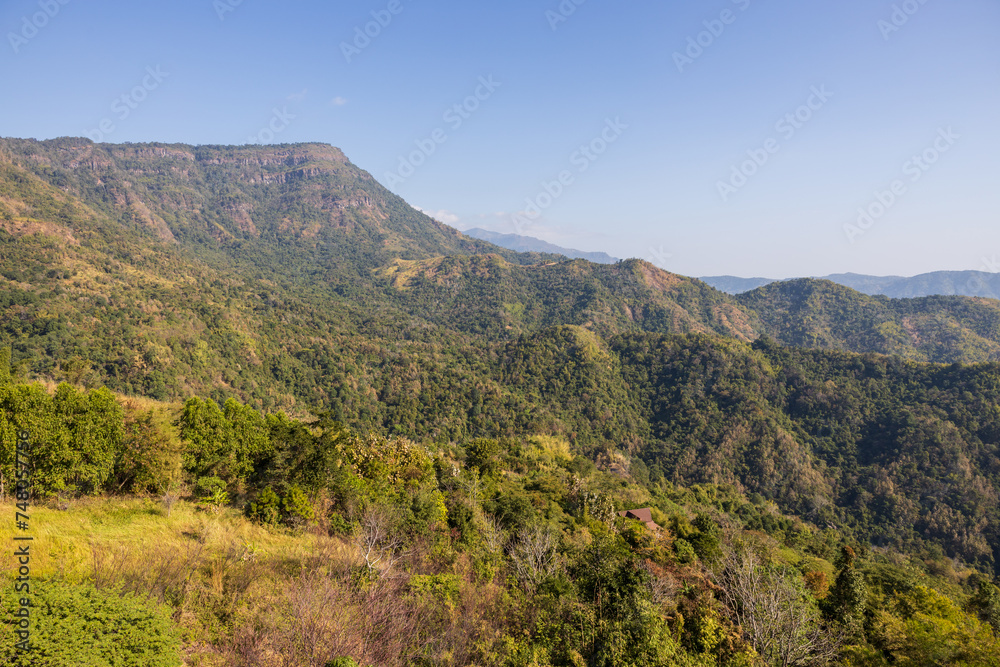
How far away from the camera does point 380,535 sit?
16734mm

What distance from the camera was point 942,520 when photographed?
79.8 meters

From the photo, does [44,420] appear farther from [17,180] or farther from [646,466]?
[17,180]

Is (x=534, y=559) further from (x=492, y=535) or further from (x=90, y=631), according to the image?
(x=90, y=631)

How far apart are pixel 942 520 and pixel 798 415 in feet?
142

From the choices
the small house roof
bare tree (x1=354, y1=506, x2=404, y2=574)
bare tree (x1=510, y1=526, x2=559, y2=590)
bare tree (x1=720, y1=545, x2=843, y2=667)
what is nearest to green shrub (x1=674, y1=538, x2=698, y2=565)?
bare tree (x1=720, y1=545, x2=843, y2=667)

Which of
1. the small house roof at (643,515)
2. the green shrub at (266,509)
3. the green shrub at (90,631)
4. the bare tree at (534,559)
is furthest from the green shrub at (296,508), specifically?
the small house roof at (643,515)

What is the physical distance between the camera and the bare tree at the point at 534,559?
1820cm

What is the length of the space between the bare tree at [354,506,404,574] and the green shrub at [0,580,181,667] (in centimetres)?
750

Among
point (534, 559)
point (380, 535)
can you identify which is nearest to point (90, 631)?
point (380, 535)

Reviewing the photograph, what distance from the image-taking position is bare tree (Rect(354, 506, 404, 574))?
1576 centimetres

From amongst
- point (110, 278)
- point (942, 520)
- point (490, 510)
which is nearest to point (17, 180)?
point (110, 278)

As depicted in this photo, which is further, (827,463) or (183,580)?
(827,463)

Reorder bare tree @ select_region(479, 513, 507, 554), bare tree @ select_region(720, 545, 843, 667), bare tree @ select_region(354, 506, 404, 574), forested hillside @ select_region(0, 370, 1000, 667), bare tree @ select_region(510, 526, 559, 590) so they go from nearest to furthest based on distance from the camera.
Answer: forested hillside @ select_region(0, 370, 1000, 667) → bare tree @ select_region(720, 545, 843, 667) → bare tree @ select_region(354, 506, 404, 574) → bare tree @ select_region(510, 526, 559, 590) → bare tree @ select_region(479, 513, 507, 554)

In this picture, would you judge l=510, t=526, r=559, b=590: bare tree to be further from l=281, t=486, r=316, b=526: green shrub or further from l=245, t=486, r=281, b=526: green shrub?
l=245, t=486, r=281, b=526: green shrub
